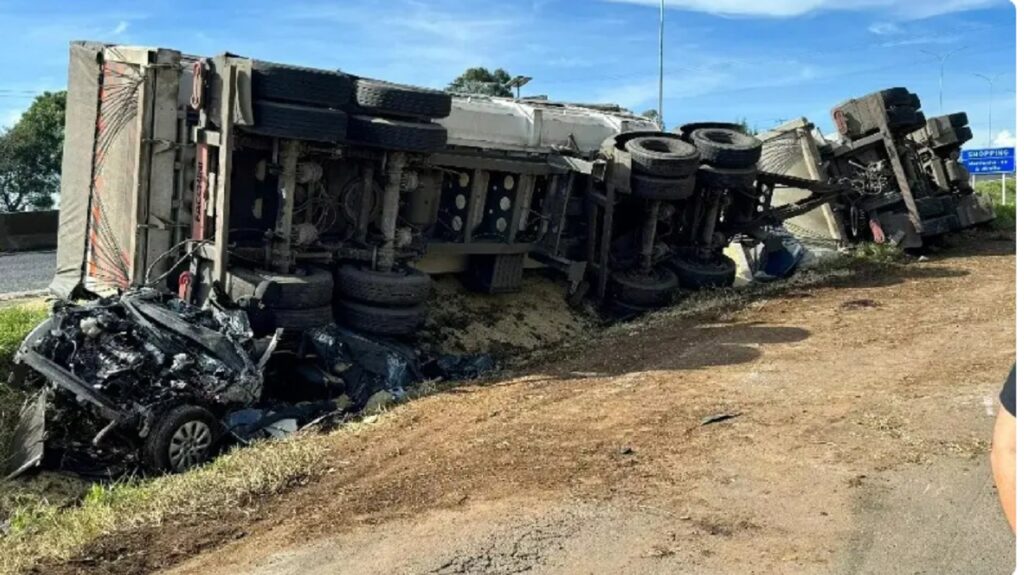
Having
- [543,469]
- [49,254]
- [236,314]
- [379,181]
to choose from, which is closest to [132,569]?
[543,469]

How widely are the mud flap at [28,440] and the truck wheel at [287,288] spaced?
172cm

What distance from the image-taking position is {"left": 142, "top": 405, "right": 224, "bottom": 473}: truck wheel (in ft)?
20.2

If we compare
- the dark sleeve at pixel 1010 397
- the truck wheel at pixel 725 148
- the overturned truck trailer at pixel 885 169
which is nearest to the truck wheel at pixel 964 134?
the overturned truck trailer at pixel 885 169

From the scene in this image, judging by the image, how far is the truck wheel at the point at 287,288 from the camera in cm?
780

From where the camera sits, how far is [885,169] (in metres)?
14.2

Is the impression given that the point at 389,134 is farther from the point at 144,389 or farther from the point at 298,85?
the point at 144,389

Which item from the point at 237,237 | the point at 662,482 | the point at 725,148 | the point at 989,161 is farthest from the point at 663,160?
the point at 989,161

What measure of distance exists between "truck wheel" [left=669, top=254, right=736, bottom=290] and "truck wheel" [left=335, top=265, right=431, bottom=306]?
14.4 ft

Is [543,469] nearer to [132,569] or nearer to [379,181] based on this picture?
[132,569]

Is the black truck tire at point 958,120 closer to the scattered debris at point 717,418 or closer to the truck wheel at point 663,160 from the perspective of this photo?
the truck wheel at point 663,160

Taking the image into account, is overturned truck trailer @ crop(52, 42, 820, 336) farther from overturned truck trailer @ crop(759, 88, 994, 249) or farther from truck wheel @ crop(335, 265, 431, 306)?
overturned truck trailer @ crop(759, 88, 994, 249)

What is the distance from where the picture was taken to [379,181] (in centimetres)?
896

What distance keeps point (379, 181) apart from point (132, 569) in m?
5.18

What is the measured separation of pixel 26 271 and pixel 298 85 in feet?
35.1
